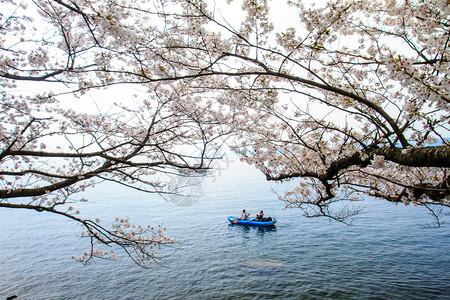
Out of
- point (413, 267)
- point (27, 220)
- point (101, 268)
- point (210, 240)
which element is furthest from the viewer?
point (27, 220)

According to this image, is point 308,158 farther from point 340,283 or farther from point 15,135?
point 340,283

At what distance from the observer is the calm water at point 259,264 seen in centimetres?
1324

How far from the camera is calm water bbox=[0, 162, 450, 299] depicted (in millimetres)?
13242

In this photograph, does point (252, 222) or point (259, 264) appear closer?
point (259, 264)

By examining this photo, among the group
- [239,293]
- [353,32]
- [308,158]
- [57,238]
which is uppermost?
[353,32]

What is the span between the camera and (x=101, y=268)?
1781 cm

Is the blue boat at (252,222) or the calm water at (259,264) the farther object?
the blue boat at (252,222)

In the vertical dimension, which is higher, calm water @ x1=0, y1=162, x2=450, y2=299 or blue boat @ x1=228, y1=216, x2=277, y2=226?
blue boat @ x1=228, y1=216, x2=277, y2=226

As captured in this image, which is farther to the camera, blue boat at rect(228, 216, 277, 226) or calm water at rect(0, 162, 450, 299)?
blue boat at rect(228, 216, 277, 226)

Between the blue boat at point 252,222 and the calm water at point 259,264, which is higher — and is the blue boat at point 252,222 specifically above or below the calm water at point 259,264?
above

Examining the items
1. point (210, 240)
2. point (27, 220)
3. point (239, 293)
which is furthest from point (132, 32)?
point (27, 220)

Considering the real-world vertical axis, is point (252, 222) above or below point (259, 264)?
above

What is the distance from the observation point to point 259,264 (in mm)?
16625

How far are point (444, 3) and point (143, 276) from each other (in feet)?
60.3
